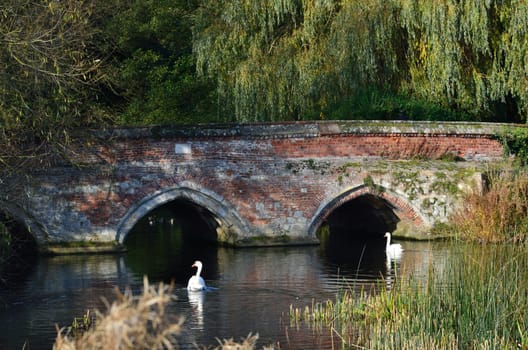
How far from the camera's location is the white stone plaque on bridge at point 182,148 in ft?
69.1

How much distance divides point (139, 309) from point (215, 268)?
13815mm

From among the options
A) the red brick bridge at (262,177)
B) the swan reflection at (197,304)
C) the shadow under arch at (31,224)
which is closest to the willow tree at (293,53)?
the red brick bridge at (262,177)

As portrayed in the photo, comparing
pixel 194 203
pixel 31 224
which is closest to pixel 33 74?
pixel 31 224

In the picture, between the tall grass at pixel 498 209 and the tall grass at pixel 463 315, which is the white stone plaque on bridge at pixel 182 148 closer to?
the tall grass at pixel 498 209

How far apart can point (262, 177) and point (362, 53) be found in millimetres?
4078

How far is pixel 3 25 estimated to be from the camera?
1443 cm

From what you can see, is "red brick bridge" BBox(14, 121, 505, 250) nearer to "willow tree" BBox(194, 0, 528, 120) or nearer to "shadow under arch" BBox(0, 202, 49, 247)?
"shadow under arch" BBox(0, 202, 49, 247)

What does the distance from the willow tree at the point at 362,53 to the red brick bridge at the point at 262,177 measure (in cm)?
143

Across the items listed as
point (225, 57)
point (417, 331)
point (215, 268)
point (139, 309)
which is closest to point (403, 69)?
point (225, 57)

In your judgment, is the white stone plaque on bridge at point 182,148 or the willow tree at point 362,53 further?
the willow tree at point 362,53

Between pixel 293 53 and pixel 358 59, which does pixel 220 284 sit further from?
pixel 293 53

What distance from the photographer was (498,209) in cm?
1833

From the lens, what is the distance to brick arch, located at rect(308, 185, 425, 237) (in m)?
21.7

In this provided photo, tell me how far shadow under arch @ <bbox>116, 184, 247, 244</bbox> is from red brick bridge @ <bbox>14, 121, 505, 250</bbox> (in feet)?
0.07
